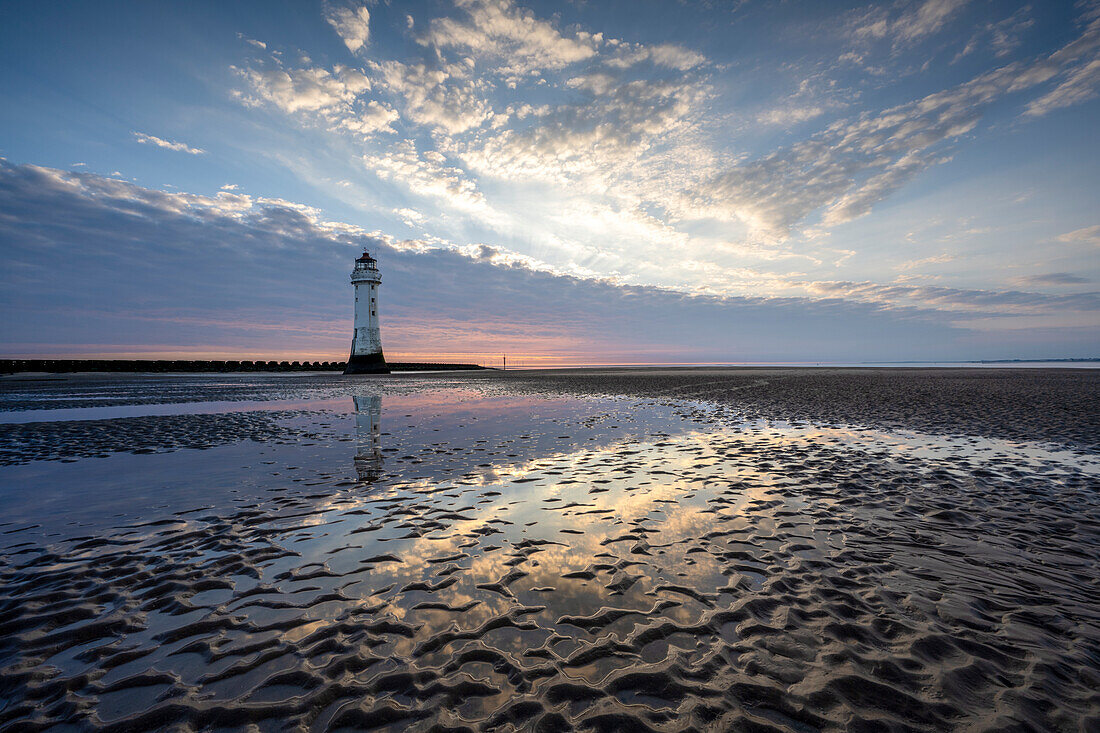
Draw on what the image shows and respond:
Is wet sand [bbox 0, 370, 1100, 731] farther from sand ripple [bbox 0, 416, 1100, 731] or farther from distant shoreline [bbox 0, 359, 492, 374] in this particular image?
distant shoreline [bbox 0, 359, 492, 374]

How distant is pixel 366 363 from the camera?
6988 cm

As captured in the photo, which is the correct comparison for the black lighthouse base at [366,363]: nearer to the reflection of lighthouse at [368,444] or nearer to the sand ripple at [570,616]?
the reflection of lighthouse at [368,444]

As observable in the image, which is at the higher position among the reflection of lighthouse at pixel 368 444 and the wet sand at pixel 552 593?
the reflection of lighthouse at pixel 368 444

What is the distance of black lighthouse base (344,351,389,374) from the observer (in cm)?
6912

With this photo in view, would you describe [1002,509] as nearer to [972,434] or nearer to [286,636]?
[972,434]

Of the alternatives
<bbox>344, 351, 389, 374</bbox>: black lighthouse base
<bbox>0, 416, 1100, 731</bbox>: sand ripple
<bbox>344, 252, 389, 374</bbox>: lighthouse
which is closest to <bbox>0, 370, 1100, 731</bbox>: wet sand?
<bbox>0, 416, 1100, 731</bbox>: sand ripple

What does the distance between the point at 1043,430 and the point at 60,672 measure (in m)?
27.3

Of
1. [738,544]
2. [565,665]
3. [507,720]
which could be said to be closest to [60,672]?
[507,720]

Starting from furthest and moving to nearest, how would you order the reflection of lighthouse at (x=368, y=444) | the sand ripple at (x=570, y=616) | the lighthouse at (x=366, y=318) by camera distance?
1. the lighthouse at (x=366, y=318)
2. the reflection of lighthouse at (x=368, y=444)
3. the sand ripple at (x=570, y=616)

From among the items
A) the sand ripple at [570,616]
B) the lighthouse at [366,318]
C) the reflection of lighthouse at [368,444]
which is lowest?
the sand ripple at [570,616]

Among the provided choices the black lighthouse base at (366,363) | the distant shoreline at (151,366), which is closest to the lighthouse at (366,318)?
the black lighthouse base at (366,363)

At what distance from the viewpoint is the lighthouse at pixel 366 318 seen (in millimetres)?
61156

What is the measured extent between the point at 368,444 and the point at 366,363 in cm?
5959

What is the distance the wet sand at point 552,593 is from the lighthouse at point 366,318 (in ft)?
169
